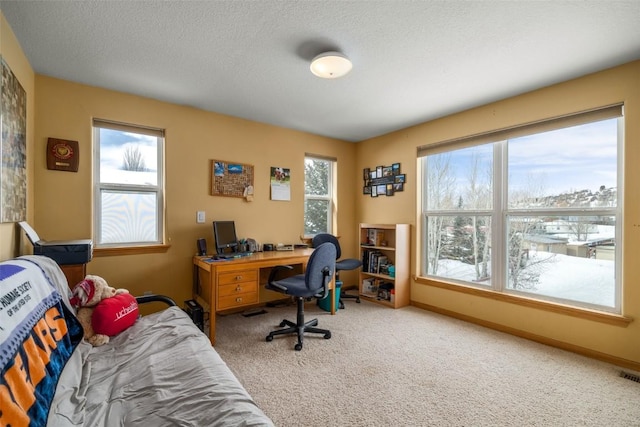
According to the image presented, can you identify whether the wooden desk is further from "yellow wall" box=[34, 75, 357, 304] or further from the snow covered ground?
the snow covered ground

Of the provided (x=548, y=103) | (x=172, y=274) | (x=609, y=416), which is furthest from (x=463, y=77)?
(x=172, y=274)

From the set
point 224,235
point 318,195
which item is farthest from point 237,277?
point 318,195

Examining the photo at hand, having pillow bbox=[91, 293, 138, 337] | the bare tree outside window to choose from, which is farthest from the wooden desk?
the bare tree outside window

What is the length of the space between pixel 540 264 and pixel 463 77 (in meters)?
1.94

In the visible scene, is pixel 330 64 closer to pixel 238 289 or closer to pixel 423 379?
pixel 238 289

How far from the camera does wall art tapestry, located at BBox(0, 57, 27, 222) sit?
165 cm

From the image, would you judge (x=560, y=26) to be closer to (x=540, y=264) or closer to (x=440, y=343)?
(x=540, y=264)

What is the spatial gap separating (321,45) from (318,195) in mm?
2516

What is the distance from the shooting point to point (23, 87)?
2061mm

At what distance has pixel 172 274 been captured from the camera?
302 cm

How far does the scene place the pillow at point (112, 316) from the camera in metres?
1.58

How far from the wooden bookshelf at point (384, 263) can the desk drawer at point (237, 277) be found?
1.81m

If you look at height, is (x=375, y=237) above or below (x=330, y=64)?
below

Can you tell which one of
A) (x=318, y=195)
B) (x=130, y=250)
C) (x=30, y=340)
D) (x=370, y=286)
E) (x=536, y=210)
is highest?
(x=318, y=195)
